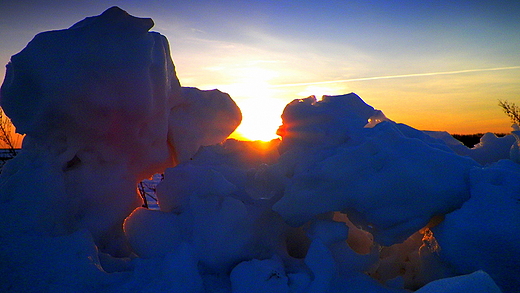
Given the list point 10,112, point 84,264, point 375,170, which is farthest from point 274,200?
point 10,112

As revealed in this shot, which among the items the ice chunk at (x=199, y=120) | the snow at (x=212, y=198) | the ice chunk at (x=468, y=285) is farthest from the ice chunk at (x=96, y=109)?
the ice chunk at (x=468, y=285)

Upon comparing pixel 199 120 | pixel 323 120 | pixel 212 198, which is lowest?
pixel 212 198

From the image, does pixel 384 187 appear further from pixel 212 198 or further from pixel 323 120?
pixel 212 198

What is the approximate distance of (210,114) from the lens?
9.92 feet

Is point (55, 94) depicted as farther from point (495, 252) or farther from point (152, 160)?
point (495, 252)

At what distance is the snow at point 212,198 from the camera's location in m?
1.63

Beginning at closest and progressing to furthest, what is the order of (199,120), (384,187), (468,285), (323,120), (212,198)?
Result: (468,285)
(384,187)
(212,198)
(323,120)
(199,120)

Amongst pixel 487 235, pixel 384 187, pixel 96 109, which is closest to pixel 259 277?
pixel 384 187

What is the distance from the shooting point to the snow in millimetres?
1634

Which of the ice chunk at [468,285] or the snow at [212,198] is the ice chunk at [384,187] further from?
the ice chunk at [468,285]

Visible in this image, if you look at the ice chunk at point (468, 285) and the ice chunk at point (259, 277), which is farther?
the ice chunk at point (259, 277)

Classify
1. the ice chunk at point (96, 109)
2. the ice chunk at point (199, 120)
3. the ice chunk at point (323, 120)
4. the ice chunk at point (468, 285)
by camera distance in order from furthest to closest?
the ice chunk at point (199, 120) → the ice chunk at point (323, 120) → the ice chunk at point (96, 109) → the ice chunk at point (468, 285)

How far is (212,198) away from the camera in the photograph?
205 centimetres

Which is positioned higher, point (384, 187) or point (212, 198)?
point (384, 187)
